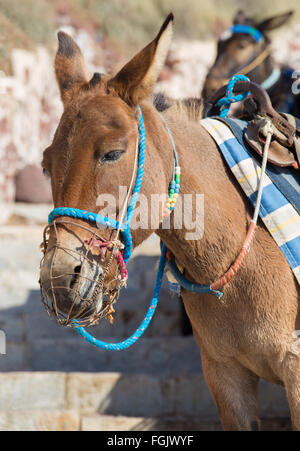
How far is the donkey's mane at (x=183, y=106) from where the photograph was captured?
87.7 inches

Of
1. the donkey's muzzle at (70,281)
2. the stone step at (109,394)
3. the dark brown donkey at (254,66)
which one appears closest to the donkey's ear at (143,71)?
the donkey's muzzle at (70,281)

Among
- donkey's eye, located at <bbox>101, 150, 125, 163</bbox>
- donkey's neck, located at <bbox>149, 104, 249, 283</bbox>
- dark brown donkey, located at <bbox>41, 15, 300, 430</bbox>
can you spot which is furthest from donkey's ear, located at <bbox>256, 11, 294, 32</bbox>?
donkey's eye, located at <bbox>101, 150, 125, 163</bbox>

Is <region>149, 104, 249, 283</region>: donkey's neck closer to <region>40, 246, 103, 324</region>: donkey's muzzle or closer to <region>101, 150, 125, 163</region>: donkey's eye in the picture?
<region>101, 150, 125, 163</region>: donkey's eye

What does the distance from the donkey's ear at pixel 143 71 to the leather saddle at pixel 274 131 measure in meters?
0.56

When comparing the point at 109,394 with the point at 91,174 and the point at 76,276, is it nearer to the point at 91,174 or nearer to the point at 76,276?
the point at 76,276

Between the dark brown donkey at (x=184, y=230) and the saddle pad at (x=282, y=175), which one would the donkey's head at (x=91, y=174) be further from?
the saddle pad at (x=282, y=175)

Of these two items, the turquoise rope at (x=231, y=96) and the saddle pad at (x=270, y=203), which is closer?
the saddle pad at (x=270, y=203)

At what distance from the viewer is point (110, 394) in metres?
4.00

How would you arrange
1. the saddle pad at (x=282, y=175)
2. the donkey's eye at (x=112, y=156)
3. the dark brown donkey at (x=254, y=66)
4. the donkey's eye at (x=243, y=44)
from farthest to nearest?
the donkey's eye at (x=243, y=44) < the dark brown donkey at (x=254, y=66) < the saddle pad at (x=282, y=175) < the donkey's eye at (x=112, y=156)

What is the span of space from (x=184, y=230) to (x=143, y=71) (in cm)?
64

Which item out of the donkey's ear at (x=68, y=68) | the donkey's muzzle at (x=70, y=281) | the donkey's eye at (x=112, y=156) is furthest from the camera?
the donkey's ear at (x=68, y=68)

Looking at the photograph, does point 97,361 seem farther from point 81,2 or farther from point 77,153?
point 81,2

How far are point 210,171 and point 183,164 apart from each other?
0.46 feet

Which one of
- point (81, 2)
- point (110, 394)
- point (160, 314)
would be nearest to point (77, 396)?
point (110, 394)
